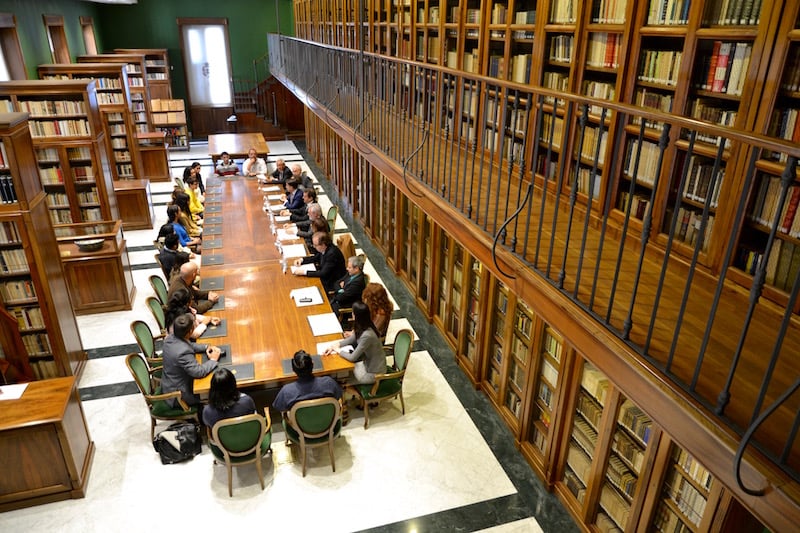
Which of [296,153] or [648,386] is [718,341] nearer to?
[648,386]

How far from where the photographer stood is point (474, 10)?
5.56m

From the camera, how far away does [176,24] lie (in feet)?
54.9

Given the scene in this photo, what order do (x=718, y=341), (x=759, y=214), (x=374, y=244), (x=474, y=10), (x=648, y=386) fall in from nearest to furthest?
(x=648, y=386) → (x=718, y=341) → (x=759, y=214) → (x=474, y=10) → (x=374, y=244)

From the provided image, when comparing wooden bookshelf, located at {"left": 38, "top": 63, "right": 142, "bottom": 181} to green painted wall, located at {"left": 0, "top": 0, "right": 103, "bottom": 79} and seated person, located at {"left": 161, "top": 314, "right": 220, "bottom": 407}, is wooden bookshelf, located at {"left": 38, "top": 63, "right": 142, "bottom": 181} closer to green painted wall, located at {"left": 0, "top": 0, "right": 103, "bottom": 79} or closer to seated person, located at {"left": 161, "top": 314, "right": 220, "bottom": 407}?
green painted wall, located at {"left": 0, "top": 0, "right": 103, "bottom": 79}

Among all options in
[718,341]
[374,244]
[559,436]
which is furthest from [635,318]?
[374,244]

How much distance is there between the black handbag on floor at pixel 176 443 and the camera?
4.58 meters

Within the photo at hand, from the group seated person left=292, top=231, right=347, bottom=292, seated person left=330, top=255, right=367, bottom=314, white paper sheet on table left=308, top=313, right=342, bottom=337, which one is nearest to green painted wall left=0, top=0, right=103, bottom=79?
seated person left=292, top=231, right=347, bottom=292

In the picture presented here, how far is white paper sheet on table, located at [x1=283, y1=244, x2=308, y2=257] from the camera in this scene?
665 centimetres

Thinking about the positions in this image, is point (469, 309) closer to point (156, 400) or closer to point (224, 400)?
point (224, 400)

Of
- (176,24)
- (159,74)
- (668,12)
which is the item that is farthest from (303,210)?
(176,24)

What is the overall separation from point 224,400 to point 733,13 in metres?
4.14

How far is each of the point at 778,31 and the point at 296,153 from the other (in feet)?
47.5

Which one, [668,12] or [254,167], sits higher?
[668,12]

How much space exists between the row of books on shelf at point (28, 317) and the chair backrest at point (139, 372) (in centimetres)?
147
